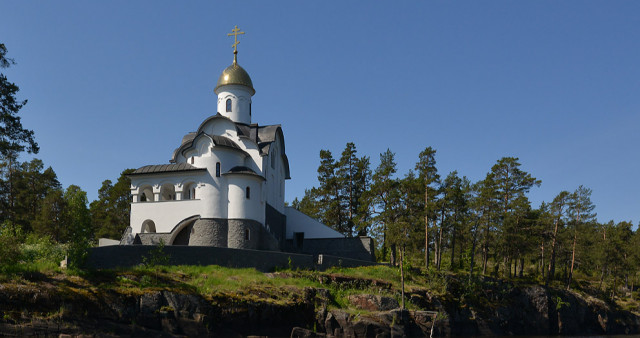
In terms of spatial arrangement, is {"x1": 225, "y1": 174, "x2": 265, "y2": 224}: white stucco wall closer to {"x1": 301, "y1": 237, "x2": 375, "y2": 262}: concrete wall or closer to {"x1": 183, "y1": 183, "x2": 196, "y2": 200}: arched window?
{"x1": 183, "y1": 183, "x2": 196, "y2": 200}: arched window

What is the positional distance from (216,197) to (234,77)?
Result: 11.9 metres

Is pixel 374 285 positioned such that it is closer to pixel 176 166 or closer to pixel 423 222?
pixel 423 222

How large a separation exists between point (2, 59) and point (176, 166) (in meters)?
15.2

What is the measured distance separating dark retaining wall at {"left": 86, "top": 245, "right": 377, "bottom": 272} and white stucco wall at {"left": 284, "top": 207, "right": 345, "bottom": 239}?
568cm

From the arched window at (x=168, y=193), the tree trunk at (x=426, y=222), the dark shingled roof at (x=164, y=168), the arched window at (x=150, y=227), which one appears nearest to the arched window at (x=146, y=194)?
the arched window at (x=168, y=193)

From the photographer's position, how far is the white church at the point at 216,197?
115ft

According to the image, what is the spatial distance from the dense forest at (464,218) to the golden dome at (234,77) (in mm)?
10581

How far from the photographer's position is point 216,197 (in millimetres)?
35812

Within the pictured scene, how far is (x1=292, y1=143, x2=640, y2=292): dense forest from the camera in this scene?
40156 millimetres

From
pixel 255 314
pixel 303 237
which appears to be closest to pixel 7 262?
pixel 255 314

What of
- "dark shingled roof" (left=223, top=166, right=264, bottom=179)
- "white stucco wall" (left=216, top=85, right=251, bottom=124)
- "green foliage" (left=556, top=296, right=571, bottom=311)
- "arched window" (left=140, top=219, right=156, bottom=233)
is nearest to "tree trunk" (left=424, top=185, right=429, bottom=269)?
"green foliage" (left=556, top=296, right=571, bottom=311)

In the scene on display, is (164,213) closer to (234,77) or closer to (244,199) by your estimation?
(244,199)

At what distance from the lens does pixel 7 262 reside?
2411 cm

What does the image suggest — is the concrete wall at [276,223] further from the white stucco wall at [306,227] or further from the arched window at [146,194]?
the arched window at [146,194]
